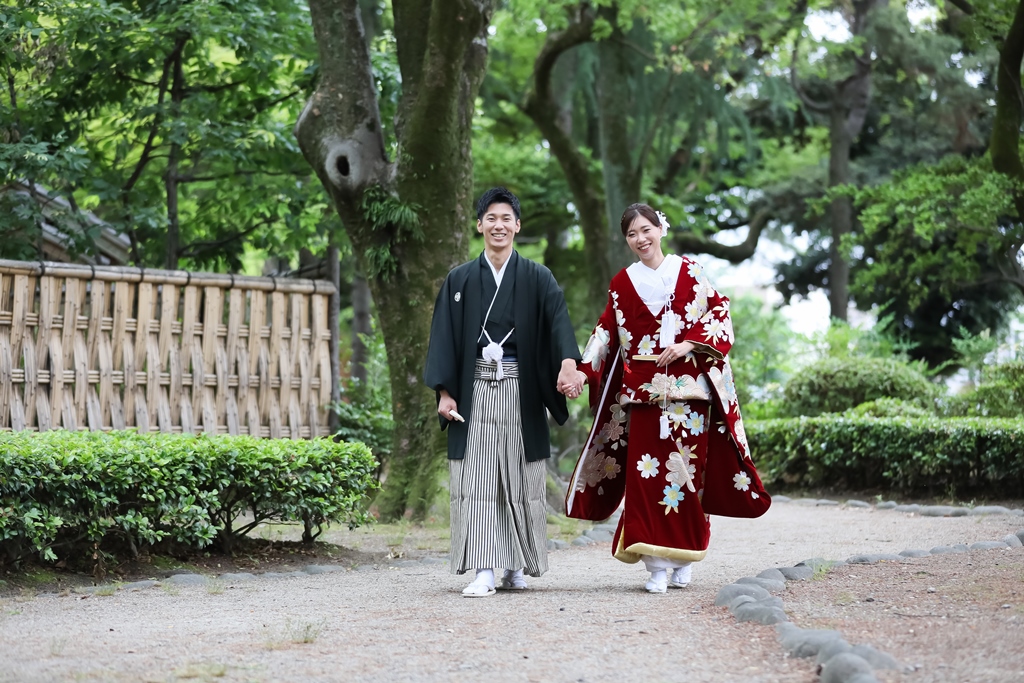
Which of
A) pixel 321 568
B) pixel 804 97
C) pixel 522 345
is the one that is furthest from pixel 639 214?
pixel 804 97

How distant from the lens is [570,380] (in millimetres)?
5508

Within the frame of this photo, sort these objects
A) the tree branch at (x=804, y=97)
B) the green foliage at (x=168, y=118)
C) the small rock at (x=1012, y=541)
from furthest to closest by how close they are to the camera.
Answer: the tree branch at (x=804, y=97), the green foliage at (x=168, y=118), the small rock at (x=1012, y=541)

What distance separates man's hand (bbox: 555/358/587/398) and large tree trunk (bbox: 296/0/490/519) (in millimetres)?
2999

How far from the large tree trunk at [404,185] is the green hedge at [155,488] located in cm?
144

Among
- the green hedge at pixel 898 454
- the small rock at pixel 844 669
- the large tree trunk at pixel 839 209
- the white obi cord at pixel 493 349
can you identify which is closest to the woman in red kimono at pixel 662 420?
the white obi cord at pixel 493 349

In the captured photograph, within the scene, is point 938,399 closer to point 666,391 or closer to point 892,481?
point 892,481

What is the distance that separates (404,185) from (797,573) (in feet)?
14.5

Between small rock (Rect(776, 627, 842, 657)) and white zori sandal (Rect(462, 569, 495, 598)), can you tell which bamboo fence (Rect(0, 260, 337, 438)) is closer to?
white zori sandal (Rect(462, 569, 495, 598))

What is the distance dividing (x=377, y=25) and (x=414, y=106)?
7012mm

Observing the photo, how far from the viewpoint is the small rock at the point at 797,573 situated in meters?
5.48

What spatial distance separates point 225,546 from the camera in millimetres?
6773

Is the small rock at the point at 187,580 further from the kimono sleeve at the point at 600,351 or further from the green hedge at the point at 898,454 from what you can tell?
the green hedge at the point at 898,454

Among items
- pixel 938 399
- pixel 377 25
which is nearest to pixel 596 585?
pixel 938 399

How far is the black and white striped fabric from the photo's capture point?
5.59 metres
